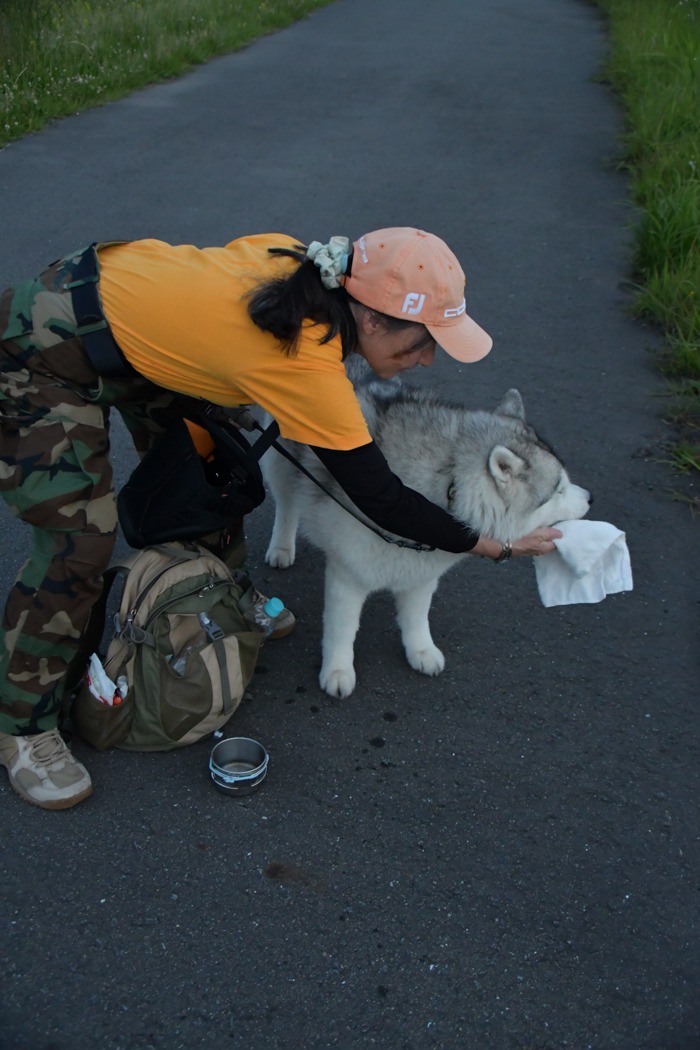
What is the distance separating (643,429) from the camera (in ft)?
15.5

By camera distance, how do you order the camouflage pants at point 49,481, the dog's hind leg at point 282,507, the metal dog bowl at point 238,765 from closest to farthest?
the camouflage pants at point 49,481 < the metal dog bowl at point 238,765 < the dog's hind leg at point 282,507

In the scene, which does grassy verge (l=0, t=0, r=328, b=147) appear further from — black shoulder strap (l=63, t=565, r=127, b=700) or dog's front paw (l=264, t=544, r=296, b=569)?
black shoulder strap (l=63, t=565, r=127, b=700)

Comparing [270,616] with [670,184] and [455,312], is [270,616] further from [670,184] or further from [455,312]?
[670,184]

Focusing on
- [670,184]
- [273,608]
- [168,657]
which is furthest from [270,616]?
[670,184]

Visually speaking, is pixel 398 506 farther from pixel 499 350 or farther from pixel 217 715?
pixel 499 350

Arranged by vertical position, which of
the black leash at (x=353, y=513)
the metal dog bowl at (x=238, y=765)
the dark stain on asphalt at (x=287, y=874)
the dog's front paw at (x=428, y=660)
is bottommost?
the dog's front paw at (x=428, y=660)

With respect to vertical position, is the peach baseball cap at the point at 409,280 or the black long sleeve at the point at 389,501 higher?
the peach baseball cap at the point at 409,280

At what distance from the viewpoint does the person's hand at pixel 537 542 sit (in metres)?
2.74

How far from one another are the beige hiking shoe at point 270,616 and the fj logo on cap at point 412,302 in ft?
3.65

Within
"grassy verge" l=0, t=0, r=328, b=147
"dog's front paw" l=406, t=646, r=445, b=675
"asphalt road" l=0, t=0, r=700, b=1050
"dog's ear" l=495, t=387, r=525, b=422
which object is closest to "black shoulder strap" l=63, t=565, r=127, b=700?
"asphalt road" l=0, t=0, r=700, b=1050

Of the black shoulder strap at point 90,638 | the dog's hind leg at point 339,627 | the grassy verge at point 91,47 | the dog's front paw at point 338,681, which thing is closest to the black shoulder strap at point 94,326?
the black shoulder strap at point 90,638

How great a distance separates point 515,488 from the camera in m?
2.70

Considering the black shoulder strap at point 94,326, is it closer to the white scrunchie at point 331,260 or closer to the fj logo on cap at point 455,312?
the white scrunchie at point 331,260

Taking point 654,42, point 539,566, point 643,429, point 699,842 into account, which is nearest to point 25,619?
point 539,566
